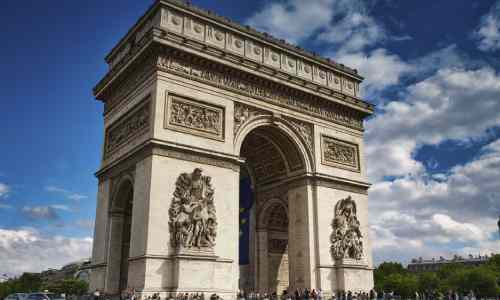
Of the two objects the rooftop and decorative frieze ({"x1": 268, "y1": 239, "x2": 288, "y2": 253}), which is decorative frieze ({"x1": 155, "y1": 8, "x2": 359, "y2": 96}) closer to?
the rooftop

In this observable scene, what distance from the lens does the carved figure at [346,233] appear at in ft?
80.8

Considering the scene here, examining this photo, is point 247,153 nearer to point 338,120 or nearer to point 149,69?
point 338,120

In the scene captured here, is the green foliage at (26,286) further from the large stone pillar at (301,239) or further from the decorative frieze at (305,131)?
the decorative frieze at (305,131)

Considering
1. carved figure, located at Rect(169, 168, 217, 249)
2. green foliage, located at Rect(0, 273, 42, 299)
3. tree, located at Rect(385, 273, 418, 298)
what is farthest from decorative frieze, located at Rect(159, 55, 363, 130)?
green foliage, located at Rect(0, 273, 42, 299)

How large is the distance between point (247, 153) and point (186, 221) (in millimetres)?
9135

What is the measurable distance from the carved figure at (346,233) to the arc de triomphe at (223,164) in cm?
6

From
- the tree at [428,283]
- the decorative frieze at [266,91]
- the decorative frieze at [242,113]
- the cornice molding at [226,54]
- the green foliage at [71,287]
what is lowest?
the green foliage at [71,287]

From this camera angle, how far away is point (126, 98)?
23.7m

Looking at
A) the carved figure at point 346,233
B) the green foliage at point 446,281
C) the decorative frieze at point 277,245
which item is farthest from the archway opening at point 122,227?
the green foliage at point 446,281

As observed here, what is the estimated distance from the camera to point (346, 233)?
82.6 ft

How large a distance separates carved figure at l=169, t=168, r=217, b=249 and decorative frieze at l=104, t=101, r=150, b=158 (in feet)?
10.2

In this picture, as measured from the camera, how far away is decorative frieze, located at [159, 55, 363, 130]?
71.9 ft

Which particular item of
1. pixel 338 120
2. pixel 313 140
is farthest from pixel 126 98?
pixel 338 120

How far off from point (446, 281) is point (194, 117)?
205 feet
